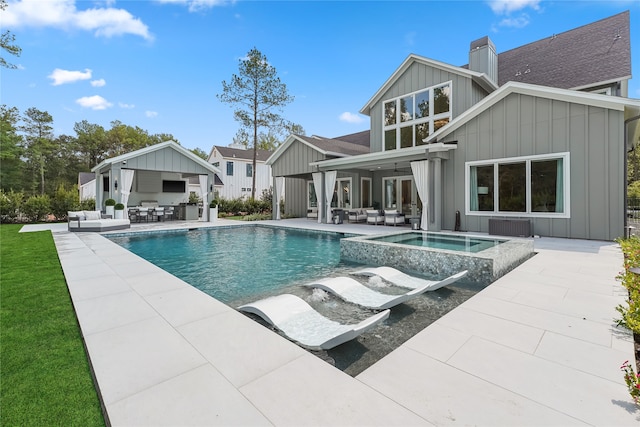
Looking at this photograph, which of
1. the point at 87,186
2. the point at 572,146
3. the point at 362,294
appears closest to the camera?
the point at 362,294

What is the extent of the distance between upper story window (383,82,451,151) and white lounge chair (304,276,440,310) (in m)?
10.1

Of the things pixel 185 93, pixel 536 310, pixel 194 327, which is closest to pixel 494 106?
pixel 536 310

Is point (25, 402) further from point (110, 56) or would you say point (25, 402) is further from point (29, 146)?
point (29, 146)

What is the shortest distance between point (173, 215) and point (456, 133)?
1535 cm

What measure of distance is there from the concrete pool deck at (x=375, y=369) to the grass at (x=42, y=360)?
0.36ft

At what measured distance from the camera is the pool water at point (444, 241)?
5824 mm

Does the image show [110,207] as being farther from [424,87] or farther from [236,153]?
[236,153]

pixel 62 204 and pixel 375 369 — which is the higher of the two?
pixel 62 204

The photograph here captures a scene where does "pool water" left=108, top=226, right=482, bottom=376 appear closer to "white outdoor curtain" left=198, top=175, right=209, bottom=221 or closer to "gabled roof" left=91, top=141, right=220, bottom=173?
"gabled roof" left=91, top=141, right=220, bottom=173

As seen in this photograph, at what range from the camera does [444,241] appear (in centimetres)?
656

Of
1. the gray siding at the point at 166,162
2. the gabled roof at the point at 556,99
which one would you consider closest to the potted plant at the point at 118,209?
the gray siding at the point at 166,162

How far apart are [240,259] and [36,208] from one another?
14.4 m

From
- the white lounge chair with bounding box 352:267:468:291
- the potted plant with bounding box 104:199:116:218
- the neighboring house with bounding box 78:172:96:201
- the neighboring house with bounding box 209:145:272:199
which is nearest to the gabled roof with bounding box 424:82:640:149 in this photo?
the white lounge chair with bounding box 352:267:468:291

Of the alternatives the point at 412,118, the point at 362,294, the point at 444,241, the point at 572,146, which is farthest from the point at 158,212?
the point at 572,146
